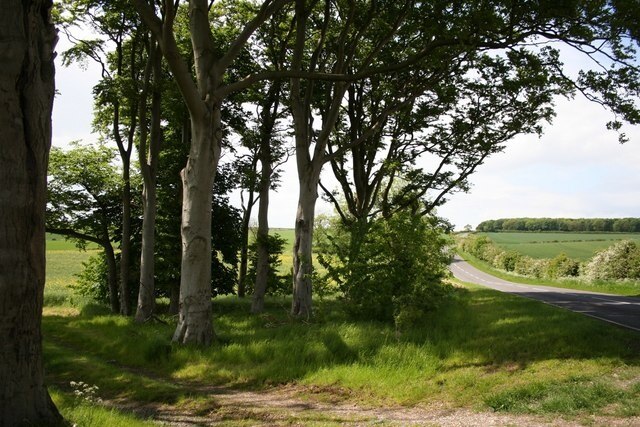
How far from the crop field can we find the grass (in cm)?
5681

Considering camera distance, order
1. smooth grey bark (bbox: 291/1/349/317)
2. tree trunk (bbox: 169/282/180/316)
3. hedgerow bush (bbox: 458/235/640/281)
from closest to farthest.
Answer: smooth grey bark (bbox: 291/1/349/317), tree trunk (bbox: 169/282/180/316), hedgerow bush (bbox: 458/235/640/281)

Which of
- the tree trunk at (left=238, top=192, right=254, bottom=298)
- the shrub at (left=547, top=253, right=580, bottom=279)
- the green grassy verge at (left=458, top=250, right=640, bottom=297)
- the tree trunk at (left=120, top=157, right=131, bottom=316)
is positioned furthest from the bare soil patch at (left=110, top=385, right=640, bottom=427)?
the shrub at (left=547, top=253, right=580, bottom=279)

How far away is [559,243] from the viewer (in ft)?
270

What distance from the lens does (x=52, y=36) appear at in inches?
186

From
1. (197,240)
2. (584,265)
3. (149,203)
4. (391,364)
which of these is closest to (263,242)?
(149,203)

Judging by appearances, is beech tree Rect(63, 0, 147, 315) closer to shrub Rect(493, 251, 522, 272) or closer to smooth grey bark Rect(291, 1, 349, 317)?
smooth grey bark Rect(291, 1, 349, 317)

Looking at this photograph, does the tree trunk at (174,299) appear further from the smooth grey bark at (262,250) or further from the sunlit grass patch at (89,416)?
the sunlit grass patch at (89,416)

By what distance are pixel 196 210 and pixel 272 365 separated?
402 cm

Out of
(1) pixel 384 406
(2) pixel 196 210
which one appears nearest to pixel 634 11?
(1) pixel 384 406

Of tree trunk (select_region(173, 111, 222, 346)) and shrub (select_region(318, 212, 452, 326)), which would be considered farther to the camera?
shrub (select_region(318, 212, 452, 326))

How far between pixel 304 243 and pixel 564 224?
10157 centimetres

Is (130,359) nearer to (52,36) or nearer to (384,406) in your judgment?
(384,406)

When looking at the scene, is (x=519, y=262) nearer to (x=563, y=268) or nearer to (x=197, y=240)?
(x=563, y=268)

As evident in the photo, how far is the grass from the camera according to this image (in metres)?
7.13
